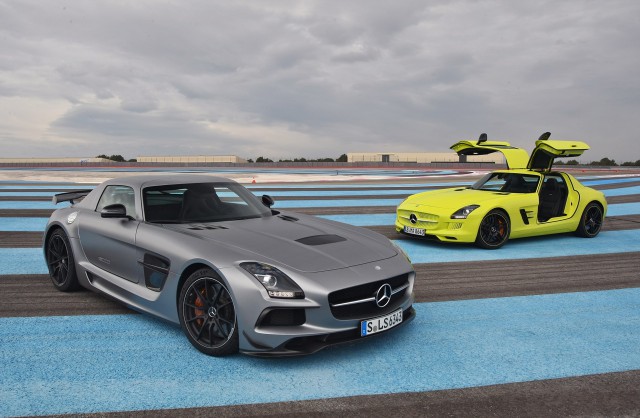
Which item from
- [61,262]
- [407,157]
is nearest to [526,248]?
[61,262]

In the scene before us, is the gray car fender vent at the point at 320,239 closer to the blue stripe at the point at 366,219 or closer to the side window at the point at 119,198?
the side window at the point at 119,198

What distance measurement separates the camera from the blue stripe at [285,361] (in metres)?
3.11

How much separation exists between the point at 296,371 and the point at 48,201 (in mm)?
13834

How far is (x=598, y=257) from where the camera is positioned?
7496 mm

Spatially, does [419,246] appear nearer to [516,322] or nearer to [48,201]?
[516,322]

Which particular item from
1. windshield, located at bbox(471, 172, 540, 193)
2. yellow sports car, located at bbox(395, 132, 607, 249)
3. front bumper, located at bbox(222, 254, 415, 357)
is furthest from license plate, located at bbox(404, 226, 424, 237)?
front bumper, located at bbox(222, 254, 415, 357)

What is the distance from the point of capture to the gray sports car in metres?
3.36

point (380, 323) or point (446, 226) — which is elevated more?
point (446, 226)

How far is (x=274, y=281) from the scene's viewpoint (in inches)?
134

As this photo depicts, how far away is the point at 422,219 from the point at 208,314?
16.4ft

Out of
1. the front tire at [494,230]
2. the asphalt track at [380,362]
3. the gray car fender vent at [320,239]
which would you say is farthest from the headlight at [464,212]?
the gray car fender vent at [320,239]

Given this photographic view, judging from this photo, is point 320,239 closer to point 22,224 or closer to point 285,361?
point 285,361

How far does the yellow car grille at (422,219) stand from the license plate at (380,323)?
4207 millimetres

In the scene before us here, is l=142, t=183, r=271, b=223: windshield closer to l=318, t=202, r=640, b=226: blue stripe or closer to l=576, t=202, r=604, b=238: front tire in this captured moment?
l=318, t=202, r=640, b=226: blue stripe
